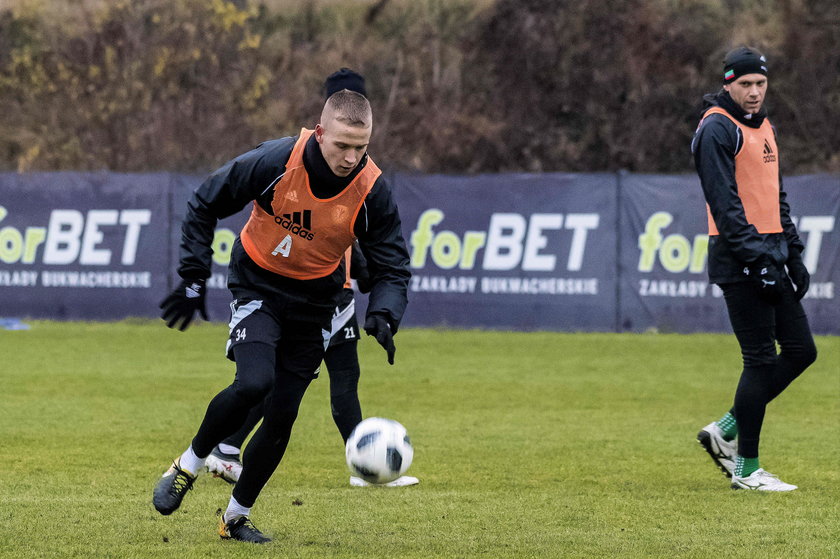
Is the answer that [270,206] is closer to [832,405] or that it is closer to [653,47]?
[832,405]

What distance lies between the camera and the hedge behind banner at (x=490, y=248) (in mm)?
19203

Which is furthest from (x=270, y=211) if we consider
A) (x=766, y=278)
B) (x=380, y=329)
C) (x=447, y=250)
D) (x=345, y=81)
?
(x=447, y=250)

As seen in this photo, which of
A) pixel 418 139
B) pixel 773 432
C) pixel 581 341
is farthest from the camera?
pixel 418 139

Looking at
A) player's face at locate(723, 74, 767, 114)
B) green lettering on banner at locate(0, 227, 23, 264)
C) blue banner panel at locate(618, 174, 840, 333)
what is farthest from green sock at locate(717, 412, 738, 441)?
green lettering on banner at locate(0, 227, 23, 264)

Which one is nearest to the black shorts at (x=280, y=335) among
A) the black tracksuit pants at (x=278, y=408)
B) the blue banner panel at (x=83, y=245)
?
the black tracksuit pants at (x=278, y=408)

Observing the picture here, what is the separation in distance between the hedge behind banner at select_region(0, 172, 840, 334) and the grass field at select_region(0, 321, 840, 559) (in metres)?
2.04

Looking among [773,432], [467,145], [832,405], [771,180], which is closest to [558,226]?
[832,405]

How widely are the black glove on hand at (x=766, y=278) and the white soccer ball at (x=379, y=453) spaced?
260 centimetres

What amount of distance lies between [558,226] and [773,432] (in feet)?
29.8

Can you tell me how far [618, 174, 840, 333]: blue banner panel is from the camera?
18.7 m

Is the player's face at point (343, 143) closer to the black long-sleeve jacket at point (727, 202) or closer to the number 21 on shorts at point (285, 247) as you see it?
the number 21 on shorts at point (285, 247)

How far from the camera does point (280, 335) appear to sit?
6562 millimetres

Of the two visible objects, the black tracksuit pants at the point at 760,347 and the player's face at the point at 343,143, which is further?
the black tracksuit pants at the point at 760,347

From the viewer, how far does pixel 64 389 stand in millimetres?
13578
